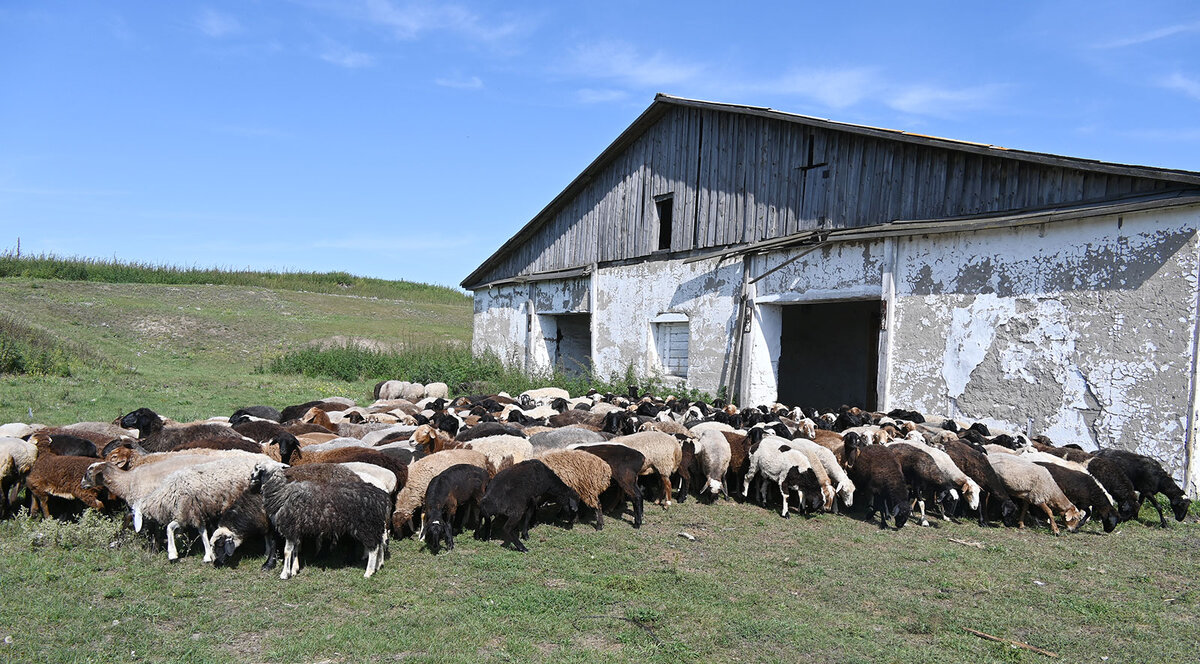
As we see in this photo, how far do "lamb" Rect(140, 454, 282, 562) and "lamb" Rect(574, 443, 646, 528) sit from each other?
11.9 ft

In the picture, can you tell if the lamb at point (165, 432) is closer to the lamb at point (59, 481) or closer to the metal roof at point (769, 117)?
the lamb at point (59, 481)

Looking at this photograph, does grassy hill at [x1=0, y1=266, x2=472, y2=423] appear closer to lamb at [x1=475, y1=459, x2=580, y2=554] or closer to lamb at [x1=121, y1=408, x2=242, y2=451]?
lamb at [x1=121, y1=408, x2=242, y2=451]

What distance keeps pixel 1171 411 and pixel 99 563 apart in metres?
11.7

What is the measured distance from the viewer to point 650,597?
559cm

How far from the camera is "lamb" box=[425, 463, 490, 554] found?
6.64 metres

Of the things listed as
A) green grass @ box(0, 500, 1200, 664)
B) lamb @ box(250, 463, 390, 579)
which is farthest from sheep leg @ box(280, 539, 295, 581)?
green grass @ box(0, 500, 1200, 664)

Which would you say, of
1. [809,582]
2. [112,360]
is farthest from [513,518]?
[112,360]

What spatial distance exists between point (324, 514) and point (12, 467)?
385 cm

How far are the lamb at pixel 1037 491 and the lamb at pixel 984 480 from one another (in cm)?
9

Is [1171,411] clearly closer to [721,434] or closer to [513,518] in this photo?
[721,434]

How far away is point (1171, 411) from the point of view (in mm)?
9070

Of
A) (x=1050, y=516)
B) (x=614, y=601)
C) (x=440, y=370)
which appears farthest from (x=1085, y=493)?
(x=440, y=370)

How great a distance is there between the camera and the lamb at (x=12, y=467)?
23.4ft

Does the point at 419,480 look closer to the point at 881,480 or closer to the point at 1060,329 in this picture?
the point at 881,480
